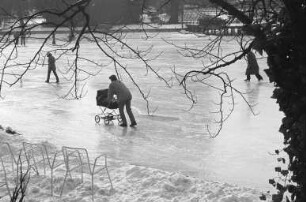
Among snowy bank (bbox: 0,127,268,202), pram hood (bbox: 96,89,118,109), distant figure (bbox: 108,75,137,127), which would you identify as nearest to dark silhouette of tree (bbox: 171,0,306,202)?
snowy bank (bbox: 0,127,268,202)

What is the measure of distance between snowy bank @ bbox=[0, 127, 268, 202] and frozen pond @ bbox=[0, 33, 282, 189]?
1004 millimetres

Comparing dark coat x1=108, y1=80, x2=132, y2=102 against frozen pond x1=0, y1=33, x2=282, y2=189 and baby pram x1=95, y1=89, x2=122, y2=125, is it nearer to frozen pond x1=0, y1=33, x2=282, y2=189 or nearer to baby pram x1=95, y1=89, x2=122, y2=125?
baby pram x1=95, y1=89, x2=122, y2=125

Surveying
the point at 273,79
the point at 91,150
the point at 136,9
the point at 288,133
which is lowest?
the point at 91,150

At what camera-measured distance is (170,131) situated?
1123 centimetres

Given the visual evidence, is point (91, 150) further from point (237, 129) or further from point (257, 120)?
point (257, 120)

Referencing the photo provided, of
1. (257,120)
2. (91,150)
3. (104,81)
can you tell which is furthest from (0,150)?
(104,81)

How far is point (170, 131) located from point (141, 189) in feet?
14.9

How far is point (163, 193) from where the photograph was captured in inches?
257

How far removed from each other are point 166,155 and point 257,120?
12.0 feet

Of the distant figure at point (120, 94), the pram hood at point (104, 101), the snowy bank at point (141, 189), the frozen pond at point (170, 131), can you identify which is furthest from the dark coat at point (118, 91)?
the snowy bank at point (141, 189)

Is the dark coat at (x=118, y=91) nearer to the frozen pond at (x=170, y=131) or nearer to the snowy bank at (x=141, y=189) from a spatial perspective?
the frozen pond at (x=170, y=131)

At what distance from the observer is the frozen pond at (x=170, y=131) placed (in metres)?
8.59

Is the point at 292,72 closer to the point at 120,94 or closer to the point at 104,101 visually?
the point at 120,94

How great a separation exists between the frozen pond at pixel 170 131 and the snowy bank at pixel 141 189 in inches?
39.5
